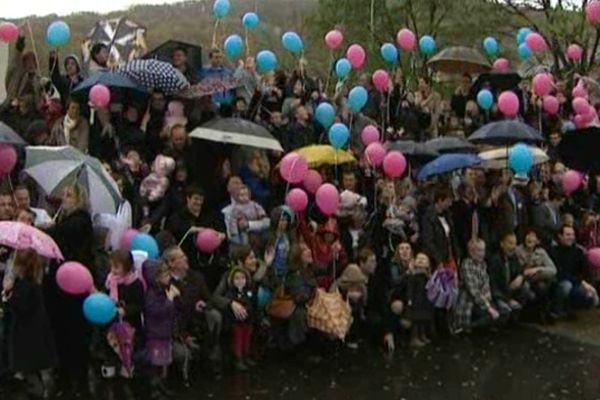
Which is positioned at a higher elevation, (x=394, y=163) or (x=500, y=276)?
(x=394, y=163)

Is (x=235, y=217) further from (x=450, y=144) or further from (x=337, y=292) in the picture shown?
(x=450, y=144)

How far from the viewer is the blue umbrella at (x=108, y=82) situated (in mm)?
10445

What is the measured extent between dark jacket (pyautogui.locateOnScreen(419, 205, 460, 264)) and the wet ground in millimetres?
883

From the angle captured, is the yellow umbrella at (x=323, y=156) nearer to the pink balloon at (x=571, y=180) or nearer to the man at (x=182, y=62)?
the man at (x=182, y=62)

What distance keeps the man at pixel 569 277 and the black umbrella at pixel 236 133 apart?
3775 millimetres

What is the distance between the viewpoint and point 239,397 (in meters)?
8.74

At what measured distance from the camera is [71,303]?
8.81m

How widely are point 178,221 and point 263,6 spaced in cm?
5050

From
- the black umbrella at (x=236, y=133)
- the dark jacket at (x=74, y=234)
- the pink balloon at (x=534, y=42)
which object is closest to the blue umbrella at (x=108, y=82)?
the black umbrella at (x=236, y=133)

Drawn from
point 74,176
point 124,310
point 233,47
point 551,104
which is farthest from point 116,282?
point 551,104

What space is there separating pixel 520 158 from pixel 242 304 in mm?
3606

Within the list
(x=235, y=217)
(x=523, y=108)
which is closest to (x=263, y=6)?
(x=523, y=108)

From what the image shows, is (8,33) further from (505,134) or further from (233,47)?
(505,134)

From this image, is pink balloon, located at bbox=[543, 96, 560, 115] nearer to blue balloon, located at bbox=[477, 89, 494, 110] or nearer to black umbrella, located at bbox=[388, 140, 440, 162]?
blue balloon, located at bbox=[477, 89, 494, 110]
